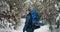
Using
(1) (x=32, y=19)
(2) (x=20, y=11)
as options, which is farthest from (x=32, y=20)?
(2) (x=20, y=11)

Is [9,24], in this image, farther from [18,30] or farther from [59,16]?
[59,16]

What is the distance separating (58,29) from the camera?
5.64ft

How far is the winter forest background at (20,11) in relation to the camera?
170cm

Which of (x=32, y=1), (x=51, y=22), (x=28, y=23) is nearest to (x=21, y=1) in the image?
(x=32, y=1)

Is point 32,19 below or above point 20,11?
below

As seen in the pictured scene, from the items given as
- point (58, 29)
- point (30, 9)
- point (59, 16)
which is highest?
point (30, 9)

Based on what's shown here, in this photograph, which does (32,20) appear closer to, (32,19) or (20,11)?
(32,19)

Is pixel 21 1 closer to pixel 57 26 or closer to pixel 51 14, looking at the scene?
pixel 51 14

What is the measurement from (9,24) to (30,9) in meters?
0.27

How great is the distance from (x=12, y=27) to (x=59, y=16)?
494 mm

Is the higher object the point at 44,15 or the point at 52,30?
the point at 44,15

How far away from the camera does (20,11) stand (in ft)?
5.74

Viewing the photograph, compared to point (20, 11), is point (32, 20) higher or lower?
lower

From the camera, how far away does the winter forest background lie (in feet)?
5.59
